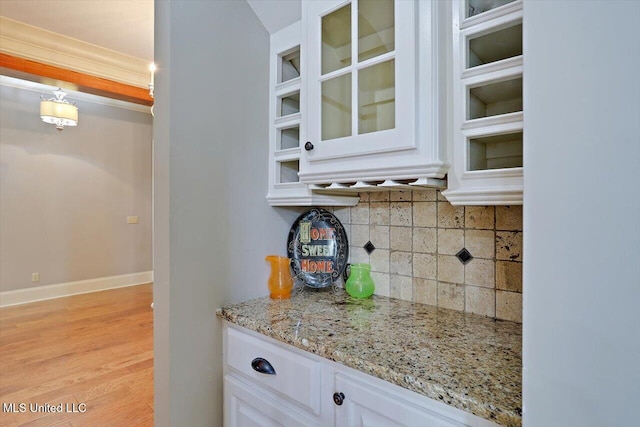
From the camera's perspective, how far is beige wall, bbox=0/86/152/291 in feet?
13.0

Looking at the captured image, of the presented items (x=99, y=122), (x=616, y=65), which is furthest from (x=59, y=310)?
(x=616, y=65)

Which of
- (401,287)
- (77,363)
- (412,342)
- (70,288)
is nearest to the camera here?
(412,342)

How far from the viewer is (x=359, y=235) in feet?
4.93

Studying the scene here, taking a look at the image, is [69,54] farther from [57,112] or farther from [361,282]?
[361,282]

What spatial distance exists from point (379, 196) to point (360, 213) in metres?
0.13

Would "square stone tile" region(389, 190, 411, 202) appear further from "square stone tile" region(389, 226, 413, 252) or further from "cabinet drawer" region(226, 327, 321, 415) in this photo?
"cabinet drawer" region(226, 327, 321, 415)

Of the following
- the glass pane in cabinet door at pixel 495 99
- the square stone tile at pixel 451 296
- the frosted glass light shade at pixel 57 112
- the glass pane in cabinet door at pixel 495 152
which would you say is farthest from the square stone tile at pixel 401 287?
the frosted glass light shade at pixel 57 112

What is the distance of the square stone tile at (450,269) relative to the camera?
1211 millimetres

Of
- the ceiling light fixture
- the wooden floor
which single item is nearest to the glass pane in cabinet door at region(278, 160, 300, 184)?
the wooden floor

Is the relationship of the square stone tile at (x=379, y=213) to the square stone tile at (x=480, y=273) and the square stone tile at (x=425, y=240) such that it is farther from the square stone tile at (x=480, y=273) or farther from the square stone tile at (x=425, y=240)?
the square stone tile at (x=480, y=273)

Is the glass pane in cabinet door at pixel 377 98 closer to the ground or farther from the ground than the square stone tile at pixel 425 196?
farther from the ground

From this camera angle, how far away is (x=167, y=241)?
1106 mm

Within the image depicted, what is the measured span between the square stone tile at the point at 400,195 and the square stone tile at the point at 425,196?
26 millimetres

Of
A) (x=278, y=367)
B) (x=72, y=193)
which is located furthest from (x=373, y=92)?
(x=72, y=193)
